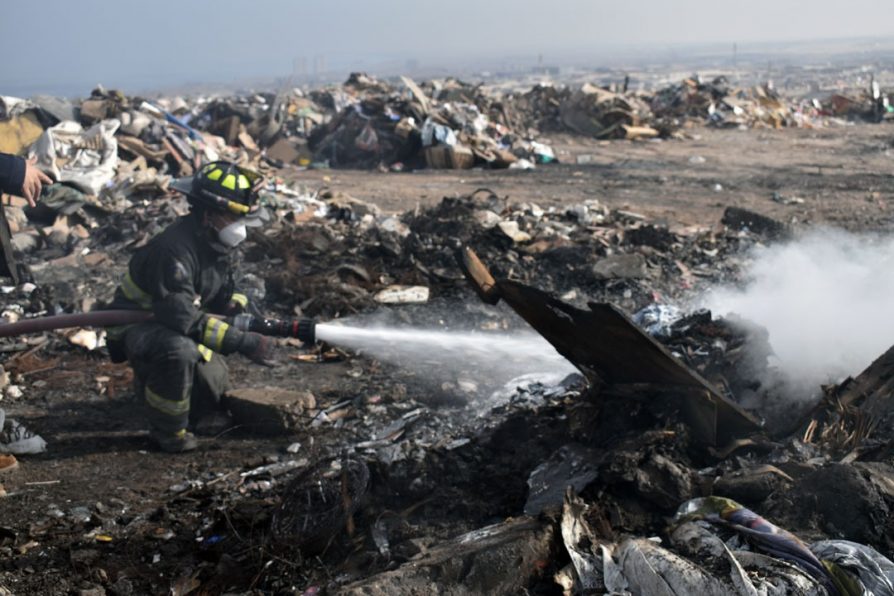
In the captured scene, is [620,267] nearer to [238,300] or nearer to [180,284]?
[238,300]

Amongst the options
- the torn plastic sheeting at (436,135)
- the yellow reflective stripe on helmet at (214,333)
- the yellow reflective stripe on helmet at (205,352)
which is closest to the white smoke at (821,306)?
the yellow reflective stripe on helmet at (214,333)

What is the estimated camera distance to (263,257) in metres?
8.23

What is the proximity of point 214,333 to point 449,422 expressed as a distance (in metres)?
1.66

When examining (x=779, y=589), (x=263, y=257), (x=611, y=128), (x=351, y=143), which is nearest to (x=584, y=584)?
(x=779, y=589)

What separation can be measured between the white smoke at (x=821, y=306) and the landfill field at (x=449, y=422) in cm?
28

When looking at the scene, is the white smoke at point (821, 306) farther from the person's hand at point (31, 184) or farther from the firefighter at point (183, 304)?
the person's hand at point (31, 184)

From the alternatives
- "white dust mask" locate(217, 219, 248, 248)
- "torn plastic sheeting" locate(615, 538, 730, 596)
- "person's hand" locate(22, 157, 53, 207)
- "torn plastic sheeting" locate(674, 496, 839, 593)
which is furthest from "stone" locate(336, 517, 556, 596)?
"person's hand" locate(22, 157, 53, 207)

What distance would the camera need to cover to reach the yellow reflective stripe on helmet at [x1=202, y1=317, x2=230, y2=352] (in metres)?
4.74

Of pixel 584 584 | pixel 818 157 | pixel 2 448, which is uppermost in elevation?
pixel 818 157

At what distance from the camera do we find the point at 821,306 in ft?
16.7

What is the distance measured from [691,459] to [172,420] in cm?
320

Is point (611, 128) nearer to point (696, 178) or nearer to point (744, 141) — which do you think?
point (744, 141)

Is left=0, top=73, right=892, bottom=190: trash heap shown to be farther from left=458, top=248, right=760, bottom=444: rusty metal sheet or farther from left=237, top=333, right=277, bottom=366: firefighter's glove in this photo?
left=458, top=248, right=760, bottom=444: rusty metal sheet

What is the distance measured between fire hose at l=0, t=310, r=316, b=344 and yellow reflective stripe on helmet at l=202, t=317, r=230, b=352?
0.50 feet
